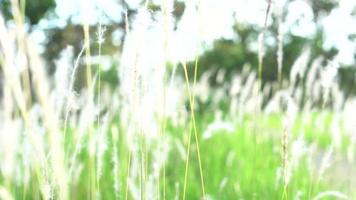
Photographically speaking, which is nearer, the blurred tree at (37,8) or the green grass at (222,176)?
the green grass at (222,176)

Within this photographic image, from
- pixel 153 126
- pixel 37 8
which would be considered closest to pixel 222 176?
pixel 153 126

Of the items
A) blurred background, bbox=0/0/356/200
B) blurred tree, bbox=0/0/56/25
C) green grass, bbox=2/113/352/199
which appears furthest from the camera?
blurred tree, bbox=0/0/56/25

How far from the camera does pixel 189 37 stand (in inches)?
71.5

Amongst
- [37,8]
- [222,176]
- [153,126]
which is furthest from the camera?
[37,8]

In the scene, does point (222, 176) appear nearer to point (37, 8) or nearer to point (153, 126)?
point (153, 126)

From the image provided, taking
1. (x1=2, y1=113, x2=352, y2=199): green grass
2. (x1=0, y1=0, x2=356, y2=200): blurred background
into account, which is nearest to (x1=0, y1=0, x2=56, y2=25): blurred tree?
(x1=0, y1=0, x2=356, y2=200): blurred background

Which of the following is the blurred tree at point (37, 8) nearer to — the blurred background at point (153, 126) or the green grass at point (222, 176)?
the blurred background at point (153, 126)

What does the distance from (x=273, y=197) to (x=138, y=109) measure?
123 centimetres

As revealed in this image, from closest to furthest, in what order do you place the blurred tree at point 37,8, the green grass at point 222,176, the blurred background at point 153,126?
the blurred background at point 153,126, the green grass at point 222,176, the blurred tree at point 37,8

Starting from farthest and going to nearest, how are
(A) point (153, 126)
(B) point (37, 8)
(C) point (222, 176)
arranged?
(B) point (37, 8)
(C) point (222, 176)
(A) point (153, 126)

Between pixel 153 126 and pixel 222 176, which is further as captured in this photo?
pixel 222 176

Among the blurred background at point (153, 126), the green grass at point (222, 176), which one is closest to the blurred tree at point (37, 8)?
the blurred background at point (153, 126)

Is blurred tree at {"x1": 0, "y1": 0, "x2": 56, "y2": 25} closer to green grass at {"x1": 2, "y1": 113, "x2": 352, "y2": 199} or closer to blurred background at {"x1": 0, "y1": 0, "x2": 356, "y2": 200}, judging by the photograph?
blurred background at {"x1": 0, "y1": 0, "x2": 356, "y2": 200}

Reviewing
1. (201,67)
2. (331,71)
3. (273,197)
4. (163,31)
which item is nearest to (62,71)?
(163,31)
